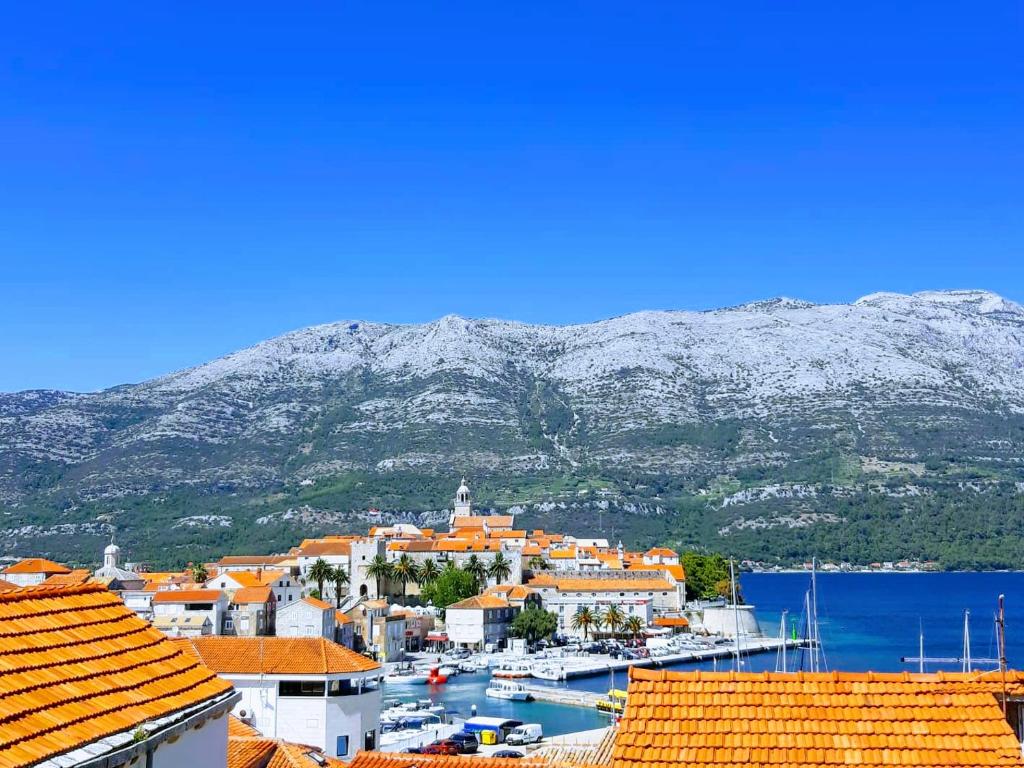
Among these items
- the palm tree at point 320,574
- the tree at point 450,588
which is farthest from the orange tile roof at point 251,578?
the tree at point 450,588

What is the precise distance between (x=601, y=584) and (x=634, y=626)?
295 inches

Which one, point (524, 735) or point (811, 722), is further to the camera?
point (524, 735)

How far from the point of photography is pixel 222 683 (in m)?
9.09

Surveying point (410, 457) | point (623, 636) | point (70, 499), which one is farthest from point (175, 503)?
point (623, 636)

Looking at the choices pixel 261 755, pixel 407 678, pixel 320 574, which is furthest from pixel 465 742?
pixel 320 574

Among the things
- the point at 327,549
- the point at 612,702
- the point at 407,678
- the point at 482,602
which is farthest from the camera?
the point at 327,549

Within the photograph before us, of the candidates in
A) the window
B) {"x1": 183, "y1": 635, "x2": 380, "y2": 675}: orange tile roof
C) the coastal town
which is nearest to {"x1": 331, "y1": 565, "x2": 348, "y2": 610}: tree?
the coastal town

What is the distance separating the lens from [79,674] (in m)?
7.22

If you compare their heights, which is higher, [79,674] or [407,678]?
[79,674]

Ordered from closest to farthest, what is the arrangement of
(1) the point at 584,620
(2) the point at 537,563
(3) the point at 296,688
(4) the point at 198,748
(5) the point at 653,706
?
(4) the point at 198,748 < (5) the point at 653,706 < (3) the point at 296,688 < (1) the point at 584,620 < (2) the point at 537,563

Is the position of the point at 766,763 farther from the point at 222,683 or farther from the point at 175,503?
the point at 175,503

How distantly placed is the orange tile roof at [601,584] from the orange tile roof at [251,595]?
91.2 feet

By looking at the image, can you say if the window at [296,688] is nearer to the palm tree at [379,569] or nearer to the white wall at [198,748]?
the white wall at [198,748]

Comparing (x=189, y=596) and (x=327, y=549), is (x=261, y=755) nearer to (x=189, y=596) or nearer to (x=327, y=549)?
(x=189, y=596)
